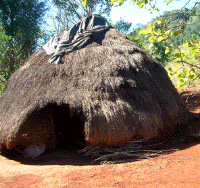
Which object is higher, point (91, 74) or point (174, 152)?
point (91, 74)

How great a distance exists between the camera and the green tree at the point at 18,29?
9.14 meters

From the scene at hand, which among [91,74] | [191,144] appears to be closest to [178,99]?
[191,144]

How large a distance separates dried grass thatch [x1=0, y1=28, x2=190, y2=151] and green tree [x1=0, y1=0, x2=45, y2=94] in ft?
12.4

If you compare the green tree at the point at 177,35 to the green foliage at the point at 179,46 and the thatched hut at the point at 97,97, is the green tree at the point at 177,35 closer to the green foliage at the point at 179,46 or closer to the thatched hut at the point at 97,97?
the green foliage at the point at 179,46

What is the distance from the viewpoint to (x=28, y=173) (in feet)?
11.9

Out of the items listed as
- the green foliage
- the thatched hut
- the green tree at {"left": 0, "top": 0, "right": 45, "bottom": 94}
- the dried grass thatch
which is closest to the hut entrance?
the thatched hut

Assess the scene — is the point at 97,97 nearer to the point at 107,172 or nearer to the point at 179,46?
the point at 107,172

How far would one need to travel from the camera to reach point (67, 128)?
605 cm

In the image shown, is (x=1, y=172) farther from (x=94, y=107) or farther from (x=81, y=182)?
(x=94, y=107)

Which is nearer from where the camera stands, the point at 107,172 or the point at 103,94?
the point at 107,172

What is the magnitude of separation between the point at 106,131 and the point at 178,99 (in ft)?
7.81

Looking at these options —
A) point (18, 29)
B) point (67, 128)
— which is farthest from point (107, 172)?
point (18, 29)

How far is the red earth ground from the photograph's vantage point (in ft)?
9.80

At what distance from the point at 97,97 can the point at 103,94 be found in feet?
0.46
